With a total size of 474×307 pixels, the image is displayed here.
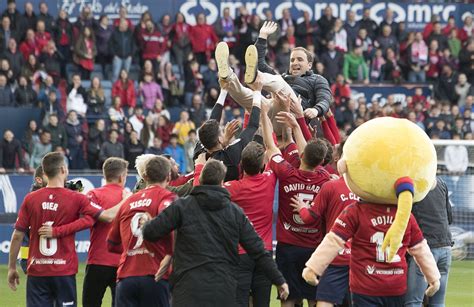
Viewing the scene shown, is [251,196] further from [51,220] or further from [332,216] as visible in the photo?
[51,220]

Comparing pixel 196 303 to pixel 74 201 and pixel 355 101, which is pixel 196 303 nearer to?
pixel 74 201

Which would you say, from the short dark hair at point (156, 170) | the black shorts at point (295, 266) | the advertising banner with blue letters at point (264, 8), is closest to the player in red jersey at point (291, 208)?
the black shorts at point (295, 266)

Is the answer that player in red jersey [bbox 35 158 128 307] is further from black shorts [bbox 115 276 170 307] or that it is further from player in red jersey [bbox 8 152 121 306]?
black shorts [bbox 115 276 170 307]

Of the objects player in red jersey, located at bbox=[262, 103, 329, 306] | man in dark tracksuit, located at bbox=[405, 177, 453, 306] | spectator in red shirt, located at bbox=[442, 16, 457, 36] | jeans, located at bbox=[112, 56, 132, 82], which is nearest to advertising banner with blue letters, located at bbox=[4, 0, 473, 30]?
spectator in red shirt, located at bbox=[442, 16, 457, 36]

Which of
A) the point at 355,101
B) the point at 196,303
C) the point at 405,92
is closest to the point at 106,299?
the point at 196,303

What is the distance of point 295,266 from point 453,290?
580 centimetres

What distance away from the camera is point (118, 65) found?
28.1 metres

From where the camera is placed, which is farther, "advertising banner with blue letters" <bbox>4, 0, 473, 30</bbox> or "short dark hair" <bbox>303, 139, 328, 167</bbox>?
"advertising banner with blue letters" <bbox>4, 0, 473, 30</bbox>

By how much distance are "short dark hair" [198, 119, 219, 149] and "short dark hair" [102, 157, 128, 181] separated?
815 mm

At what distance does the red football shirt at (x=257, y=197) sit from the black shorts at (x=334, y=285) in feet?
2.13

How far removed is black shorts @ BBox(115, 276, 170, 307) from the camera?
33.4ft

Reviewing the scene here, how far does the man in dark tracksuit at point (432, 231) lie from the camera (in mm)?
11117

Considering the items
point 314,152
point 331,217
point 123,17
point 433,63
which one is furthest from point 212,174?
point 433,63

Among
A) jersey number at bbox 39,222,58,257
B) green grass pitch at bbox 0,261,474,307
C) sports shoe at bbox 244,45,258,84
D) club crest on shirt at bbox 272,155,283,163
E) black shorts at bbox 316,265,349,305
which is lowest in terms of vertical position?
green grass pitch at bbox 0,261,474,307
